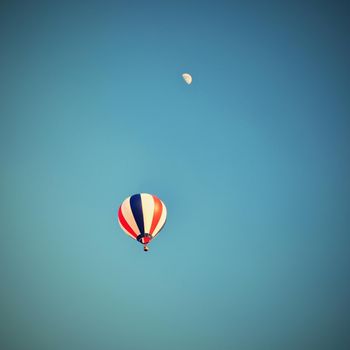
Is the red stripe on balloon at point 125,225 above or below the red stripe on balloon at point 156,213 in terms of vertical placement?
below

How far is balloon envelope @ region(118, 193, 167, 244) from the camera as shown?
844cm

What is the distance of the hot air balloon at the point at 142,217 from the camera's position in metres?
8.43

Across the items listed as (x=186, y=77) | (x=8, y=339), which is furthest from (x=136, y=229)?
(x=8, y=339)

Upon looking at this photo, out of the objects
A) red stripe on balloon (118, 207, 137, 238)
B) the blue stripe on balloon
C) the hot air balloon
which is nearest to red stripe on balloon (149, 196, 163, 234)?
the hot air balloon

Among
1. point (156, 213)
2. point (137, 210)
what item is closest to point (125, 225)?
point (137, 210)

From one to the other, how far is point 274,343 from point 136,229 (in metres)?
14.2

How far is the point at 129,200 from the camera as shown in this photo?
884 centimetres

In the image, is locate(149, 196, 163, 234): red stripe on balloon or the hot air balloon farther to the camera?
locate(149, 196, 163, 234): red stripe on balloon

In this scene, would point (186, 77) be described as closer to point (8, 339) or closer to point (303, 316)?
point (303, 316)

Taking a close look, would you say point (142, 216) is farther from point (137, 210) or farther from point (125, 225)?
point (125, 225)

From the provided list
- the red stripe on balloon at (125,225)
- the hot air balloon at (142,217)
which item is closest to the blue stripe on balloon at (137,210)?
the hot air balloon at (142,217)

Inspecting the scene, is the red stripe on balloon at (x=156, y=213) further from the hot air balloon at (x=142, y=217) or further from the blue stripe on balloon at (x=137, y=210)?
the blue stripe on balloon at (x=137, y=210)

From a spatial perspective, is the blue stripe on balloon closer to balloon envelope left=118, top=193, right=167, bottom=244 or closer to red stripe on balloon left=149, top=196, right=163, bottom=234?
balloon envelope left=118, top=193, right=167, bottom=244

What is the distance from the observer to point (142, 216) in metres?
8.45
